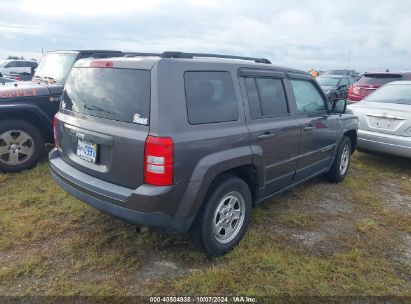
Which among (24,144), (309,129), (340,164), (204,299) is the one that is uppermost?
(309,129)

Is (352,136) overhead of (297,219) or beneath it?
overhead

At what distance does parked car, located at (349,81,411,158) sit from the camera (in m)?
5.62

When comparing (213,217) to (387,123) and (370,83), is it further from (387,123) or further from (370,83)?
(370,83)

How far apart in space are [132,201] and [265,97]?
1.75m

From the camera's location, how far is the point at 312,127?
4145 millimetres

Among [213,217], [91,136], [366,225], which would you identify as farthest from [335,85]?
[91,136]

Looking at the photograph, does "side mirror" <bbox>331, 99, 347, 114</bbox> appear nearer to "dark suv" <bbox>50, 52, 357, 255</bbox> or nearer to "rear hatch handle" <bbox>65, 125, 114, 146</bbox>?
"dark suv" <bbox>50, 52, 357, 255</bbox>

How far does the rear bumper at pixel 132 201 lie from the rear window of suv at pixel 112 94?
21.8 inches

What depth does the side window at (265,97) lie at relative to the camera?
10.7 ft

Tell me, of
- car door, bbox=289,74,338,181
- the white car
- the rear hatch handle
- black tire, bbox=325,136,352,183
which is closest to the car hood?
the rear hatch handle

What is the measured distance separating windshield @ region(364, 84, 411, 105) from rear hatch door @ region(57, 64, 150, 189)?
18.5 feet

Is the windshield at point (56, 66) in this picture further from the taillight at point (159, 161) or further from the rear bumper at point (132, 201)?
the taillight at point (159, 161)

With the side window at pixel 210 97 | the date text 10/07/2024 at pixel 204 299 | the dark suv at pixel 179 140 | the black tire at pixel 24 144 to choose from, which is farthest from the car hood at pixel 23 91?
the date text 10/07/2024 at pixel 204 299

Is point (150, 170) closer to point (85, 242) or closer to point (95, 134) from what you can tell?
point (95, 134)
